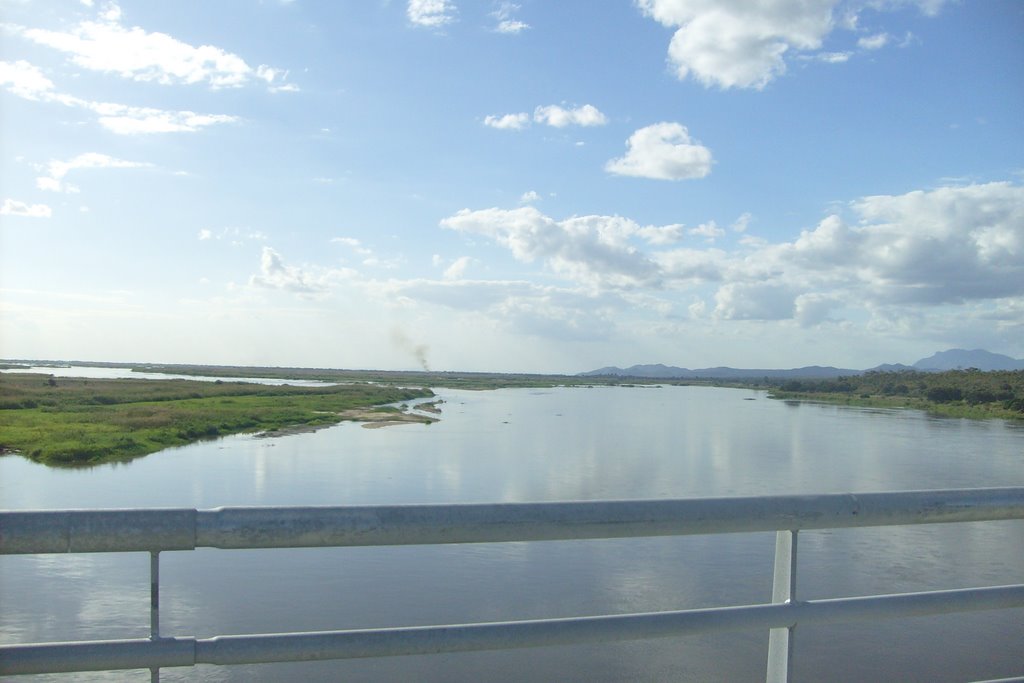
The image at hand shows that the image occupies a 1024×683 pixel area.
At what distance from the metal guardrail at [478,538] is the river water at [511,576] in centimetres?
314

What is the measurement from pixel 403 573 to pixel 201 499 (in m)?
8.88

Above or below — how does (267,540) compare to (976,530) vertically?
above

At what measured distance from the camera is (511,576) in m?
11.5

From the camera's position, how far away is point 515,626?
246cm

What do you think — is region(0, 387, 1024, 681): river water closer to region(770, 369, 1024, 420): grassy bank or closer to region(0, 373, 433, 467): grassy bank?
region(0, 373, 433, 467): grassy bank

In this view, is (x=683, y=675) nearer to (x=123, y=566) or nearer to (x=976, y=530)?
(x=123, y=566)

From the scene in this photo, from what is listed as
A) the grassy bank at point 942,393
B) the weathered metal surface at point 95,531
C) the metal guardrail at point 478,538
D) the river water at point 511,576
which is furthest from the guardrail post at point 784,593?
the grassy bank at point 942,393

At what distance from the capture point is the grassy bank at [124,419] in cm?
2516

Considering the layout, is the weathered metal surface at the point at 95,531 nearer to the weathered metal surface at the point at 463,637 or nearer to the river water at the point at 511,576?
the weathered metal surface at the point at 463,637

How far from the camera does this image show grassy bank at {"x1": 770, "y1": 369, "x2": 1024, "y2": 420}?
2229 inches

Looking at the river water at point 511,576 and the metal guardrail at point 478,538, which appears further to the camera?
the river water at point 511,576

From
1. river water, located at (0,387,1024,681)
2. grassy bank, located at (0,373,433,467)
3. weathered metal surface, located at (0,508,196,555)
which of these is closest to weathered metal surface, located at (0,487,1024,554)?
weathered metal surface, located at (0,508,196,555)

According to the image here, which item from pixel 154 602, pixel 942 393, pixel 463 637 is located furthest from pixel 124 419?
pixel 942 393

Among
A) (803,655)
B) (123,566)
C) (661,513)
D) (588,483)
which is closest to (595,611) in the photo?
(803,655)
